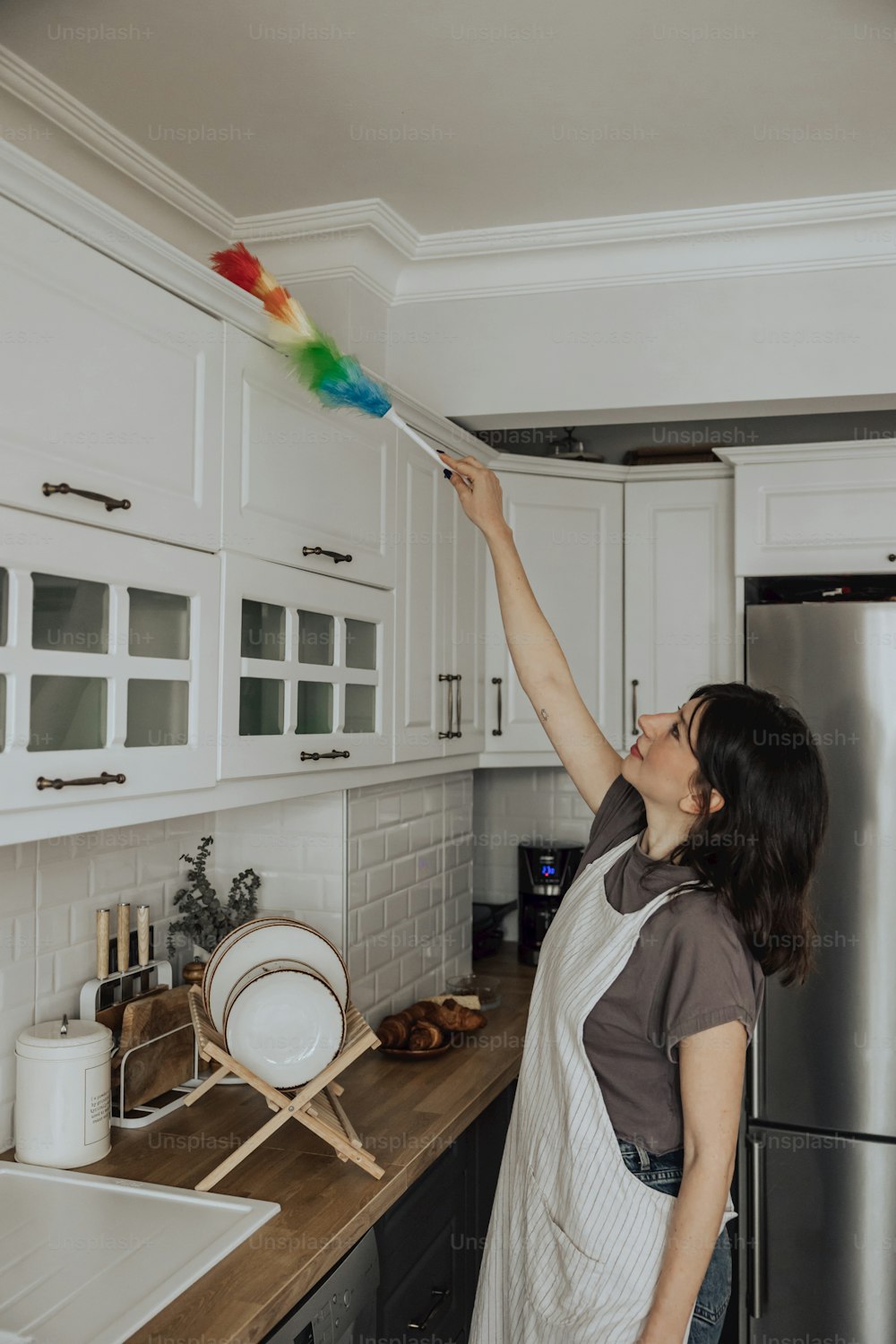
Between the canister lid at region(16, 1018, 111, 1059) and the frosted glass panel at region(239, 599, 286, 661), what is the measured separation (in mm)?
661

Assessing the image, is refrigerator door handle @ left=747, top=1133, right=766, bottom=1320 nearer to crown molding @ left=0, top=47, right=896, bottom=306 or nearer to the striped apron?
the striped apron

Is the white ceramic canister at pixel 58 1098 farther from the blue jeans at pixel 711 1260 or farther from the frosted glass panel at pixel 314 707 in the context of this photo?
the blue jeans at pixel 711 1260

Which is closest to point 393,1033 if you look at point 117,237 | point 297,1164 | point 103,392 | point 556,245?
point 297,1164

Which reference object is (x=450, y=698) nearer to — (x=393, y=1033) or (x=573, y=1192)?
(x=393, y=1033)

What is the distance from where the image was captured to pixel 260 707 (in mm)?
1956

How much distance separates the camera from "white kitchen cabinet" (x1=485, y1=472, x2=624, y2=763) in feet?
10.2

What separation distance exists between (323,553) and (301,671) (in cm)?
23

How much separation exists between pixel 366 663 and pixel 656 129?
1.23m

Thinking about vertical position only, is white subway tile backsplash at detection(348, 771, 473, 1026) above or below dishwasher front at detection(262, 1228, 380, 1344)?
above

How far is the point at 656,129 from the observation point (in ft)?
7.47

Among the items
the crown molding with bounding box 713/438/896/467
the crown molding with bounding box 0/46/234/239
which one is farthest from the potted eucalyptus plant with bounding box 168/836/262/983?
the crown molding with bounding box 713/438/896/467

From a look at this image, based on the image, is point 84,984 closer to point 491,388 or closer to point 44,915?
point 44,915

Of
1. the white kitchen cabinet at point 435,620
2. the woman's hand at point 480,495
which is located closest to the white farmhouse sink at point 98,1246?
the white kitchen cabinet at point 435,620

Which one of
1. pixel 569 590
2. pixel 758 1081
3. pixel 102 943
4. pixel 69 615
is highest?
pixel 569 590
